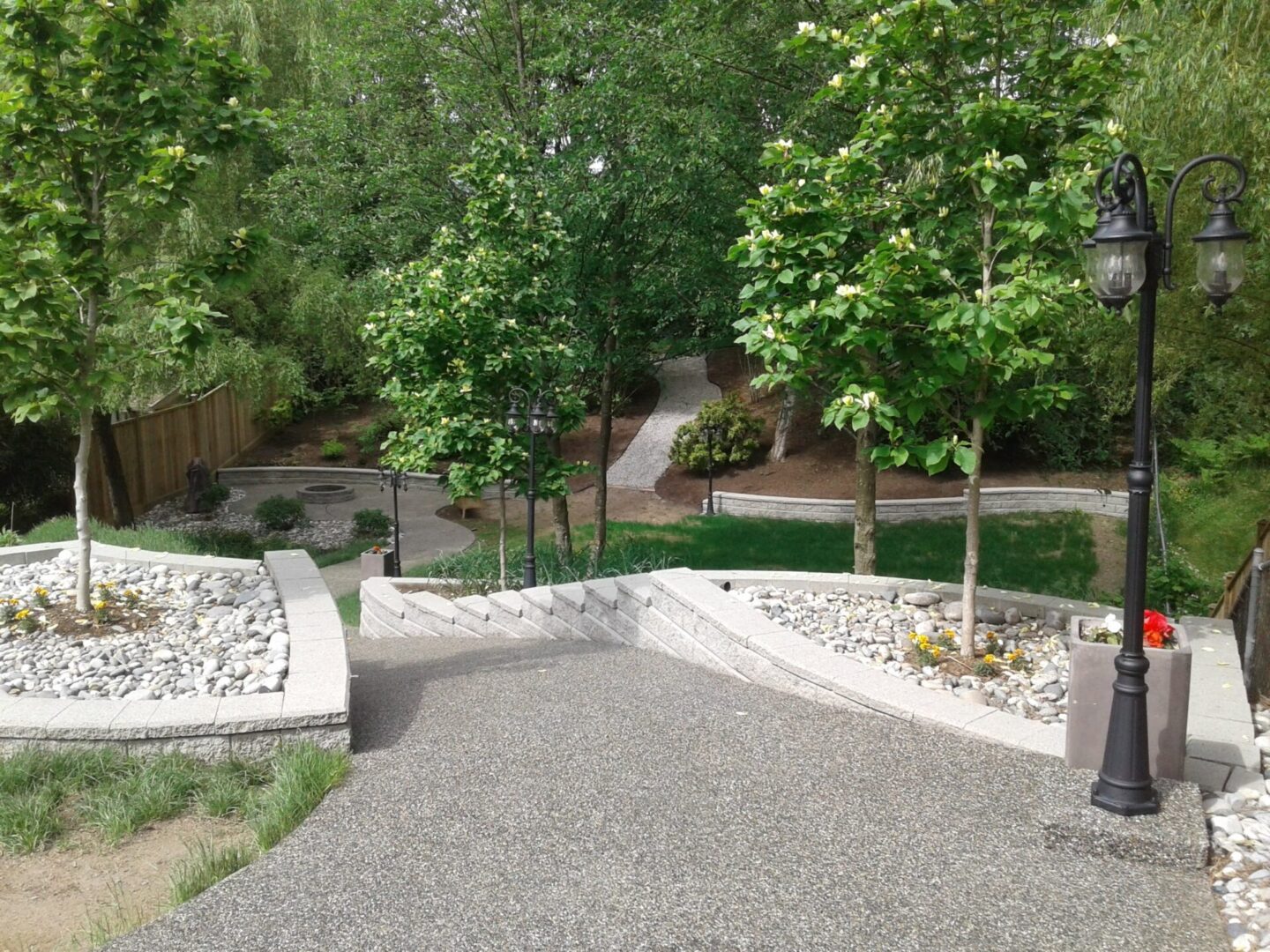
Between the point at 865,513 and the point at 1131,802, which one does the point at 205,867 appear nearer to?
the point at 1131,802

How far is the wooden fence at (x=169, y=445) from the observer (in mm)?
17891

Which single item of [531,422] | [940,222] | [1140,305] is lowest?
[531,422]

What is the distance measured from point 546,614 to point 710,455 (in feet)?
35.5

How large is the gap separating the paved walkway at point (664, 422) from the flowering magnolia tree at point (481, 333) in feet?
31.3

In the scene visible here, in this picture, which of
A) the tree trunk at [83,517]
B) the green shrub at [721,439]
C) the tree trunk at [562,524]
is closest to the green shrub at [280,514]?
the tree trunk at [562,524]

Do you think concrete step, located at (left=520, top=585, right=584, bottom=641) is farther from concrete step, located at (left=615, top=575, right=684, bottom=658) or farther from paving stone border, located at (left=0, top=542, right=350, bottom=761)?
paving stone border, located at (left=0, top=542, right=350, bottom=761)

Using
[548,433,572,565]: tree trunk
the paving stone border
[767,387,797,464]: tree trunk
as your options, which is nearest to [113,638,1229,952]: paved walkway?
the paving stone border

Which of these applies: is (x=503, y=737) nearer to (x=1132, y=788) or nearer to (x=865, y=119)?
(x=1132, y=788)

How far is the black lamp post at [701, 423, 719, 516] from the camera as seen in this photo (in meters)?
18.9

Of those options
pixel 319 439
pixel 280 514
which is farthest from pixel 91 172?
pixel 319 439

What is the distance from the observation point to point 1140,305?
4.07 metres

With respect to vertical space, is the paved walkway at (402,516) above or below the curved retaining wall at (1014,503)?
below

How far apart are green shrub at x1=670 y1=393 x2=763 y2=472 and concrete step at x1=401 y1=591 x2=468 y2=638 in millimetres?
11638

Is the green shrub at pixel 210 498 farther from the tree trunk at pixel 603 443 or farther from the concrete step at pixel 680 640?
the concrete step at pixel 680 640
